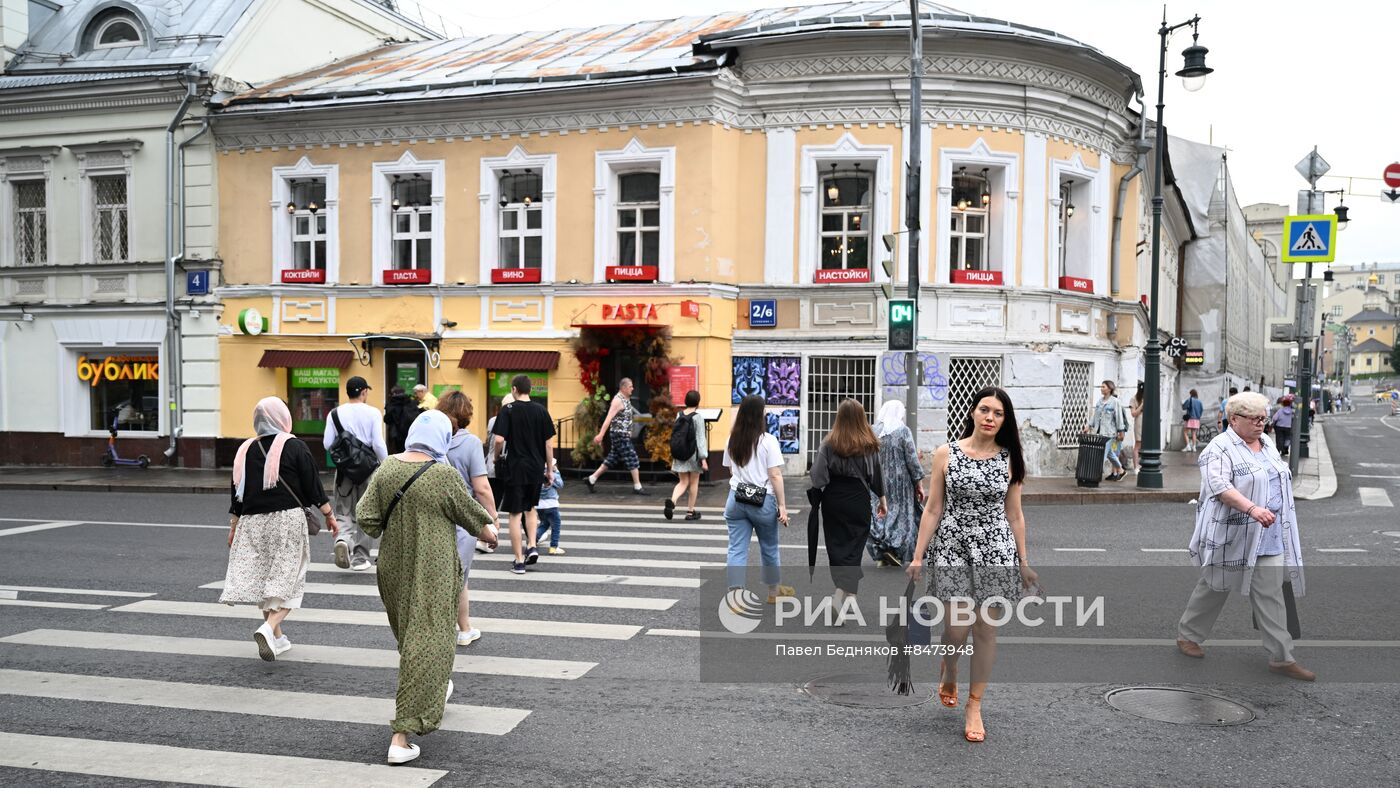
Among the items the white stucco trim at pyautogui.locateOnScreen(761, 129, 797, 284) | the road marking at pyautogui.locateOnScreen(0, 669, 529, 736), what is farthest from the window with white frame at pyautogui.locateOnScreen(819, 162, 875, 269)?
the road marking at pyautogui.locateOnScreen(0, 669, 529, 736)

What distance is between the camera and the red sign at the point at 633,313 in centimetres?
1895

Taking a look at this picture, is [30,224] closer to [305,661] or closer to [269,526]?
[269,526]

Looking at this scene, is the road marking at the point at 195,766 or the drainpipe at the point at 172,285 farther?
the drainpipe at the point at 172,285

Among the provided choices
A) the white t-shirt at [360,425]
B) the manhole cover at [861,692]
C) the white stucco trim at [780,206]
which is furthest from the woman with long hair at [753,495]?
the white stucco trim at [780,206]

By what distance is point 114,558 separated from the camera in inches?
438

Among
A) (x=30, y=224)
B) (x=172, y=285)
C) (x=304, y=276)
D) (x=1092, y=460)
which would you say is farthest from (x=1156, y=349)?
(x=30, y=224)

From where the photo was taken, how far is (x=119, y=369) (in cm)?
2245

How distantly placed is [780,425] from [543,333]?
490 centimetres

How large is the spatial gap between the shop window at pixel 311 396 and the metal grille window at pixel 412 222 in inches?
112

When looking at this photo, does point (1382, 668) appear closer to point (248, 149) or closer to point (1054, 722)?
Answer: point (1054, 722)

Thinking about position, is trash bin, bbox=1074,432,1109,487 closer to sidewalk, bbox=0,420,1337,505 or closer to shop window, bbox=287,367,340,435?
sidewalk, bbox=0,420,1337,505

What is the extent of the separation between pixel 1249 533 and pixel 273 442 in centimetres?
653

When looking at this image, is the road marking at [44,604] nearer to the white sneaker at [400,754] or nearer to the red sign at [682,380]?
the white sneaker at [400,754]

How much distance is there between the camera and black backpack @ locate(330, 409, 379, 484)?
9.95m
